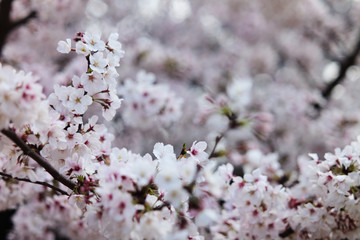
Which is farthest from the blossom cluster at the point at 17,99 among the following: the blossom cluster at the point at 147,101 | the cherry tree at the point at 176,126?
the blossom cluster at the point at 147,101

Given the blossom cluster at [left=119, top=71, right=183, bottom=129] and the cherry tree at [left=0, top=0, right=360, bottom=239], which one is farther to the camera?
the blossom cluster at [left=119, top=71, right=183, bottom=129]

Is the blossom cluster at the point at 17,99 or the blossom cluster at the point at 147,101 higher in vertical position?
the blossom cluster at the point at 147,101

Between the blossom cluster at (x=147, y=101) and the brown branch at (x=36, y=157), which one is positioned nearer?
the brown branch at (x=36, y=157)

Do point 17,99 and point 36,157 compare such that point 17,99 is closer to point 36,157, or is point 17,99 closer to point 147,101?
point 36,157

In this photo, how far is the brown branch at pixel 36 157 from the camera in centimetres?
154

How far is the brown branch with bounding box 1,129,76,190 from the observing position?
1.54 meters

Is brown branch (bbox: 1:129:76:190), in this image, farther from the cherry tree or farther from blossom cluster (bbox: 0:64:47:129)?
blossom cluster (bbox: 0:64:47:129)

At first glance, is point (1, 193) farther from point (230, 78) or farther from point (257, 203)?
point (230, 78)

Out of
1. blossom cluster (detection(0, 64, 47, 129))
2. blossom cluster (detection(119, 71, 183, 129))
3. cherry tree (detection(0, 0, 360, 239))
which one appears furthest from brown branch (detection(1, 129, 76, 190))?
blossom cluster (detection(119, 71, 183, 129))

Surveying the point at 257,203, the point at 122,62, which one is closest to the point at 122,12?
the point at 122,62

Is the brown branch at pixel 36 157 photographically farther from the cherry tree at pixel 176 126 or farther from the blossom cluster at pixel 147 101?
the blossom cluster at pixel 147 101

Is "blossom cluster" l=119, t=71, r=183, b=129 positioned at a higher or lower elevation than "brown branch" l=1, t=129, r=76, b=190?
higher

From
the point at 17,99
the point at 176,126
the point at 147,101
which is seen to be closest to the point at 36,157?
the point at 17,99

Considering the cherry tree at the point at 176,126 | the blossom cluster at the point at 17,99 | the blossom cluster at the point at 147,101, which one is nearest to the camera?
the blossom cluster at the point at 17,99
